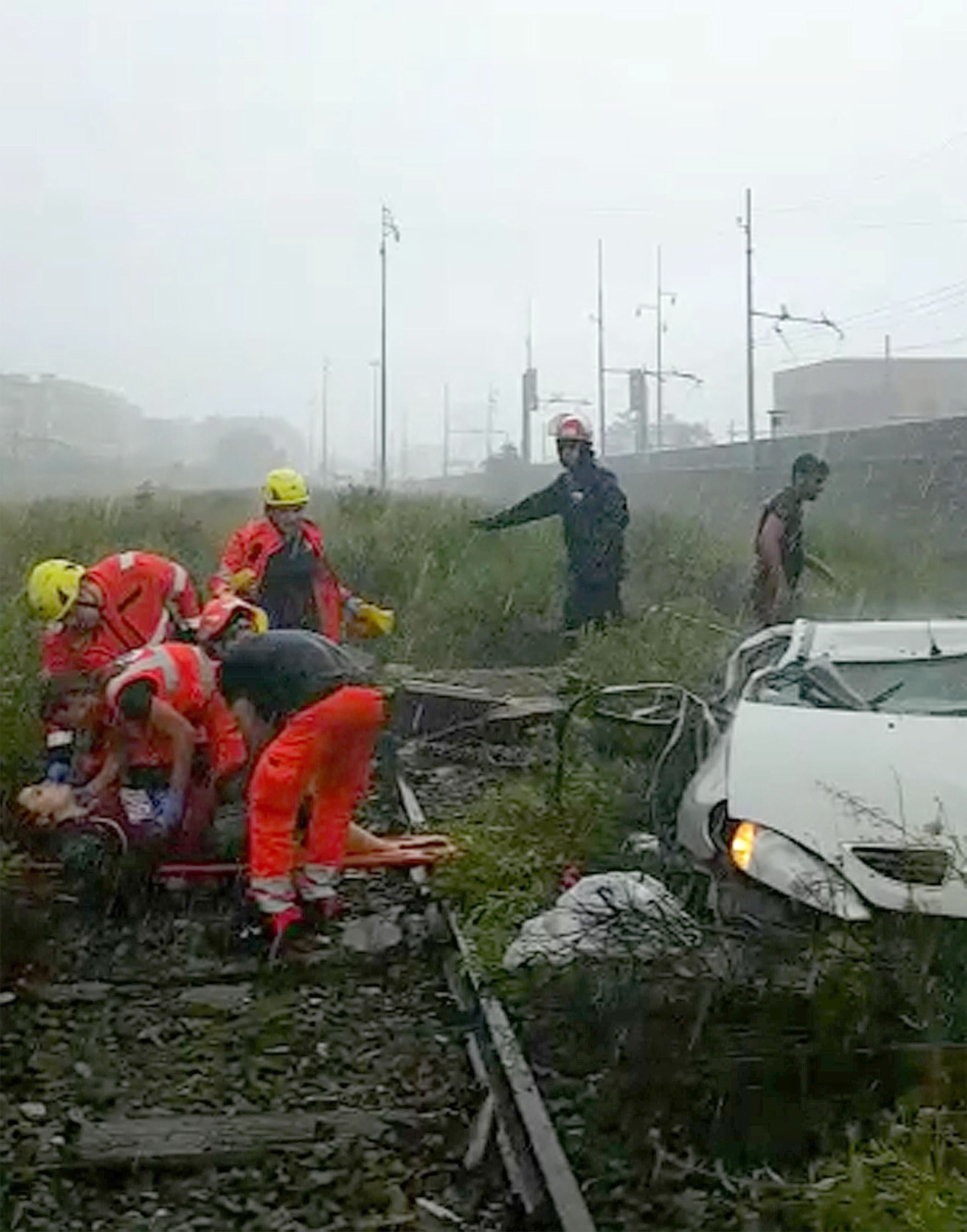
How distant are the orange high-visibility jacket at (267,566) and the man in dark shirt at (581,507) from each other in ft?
7.87

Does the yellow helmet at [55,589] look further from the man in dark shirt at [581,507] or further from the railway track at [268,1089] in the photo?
the man in dark shirt at [581,507]

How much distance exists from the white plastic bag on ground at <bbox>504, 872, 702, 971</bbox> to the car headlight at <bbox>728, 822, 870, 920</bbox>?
10.3 inches

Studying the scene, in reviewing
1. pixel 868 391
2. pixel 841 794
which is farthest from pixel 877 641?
pixel 868 391

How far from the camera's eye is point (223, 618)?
632cm

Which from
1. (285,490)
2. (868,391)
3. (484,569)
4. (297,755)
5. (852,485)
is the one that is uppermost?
(868,391)

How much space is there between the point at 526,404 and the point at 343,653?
32172mm

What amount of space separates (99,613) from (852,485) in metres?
15.5

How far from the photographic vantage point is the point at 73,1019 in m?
5.06

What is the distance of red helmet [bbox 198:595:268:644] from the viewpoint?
631cm

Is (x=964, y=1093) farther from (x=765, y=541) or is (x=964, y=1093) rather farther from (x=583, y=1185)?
(x=765, y=541)

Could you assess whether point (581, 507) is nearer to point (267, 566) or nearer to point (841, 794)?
point (267, 566)

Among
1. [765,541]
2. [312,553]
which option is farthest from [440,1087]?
[765,541]

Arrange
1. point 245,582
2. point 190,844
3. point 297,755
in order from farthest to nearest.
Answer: point 245,582
point 190,844
point 297,755

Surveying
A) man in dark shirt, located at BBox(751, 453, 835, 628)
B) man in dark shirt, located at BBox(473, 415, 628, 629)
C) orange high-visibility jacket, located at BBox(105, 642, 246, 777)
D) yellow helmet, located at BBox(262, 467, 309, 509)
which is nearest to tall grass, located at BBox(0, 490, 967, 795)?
man in dark shirt, located at BBox(751, 453, 835, 628)
